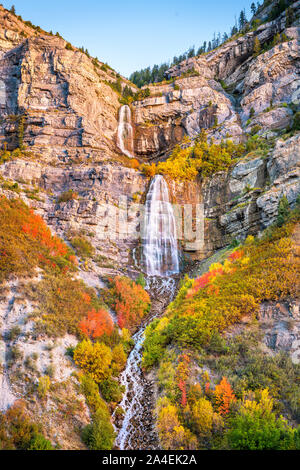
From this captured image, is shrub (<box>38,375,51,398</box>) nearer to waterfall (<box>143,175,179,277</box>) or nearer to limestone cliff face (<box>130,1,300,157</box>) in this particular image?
waterfall (<box>143,175,179,277</box>)

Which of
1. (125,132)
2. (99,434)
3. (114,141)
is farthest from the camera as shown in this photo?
(125,132)

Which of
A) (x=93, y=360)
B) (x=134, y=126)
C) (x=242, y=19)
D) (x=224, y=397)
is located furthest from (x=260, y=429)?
(x=242, y=19)

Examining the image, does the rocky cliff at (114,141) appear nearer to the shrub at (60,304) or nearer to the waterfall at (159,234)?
the shrub at (60,304)

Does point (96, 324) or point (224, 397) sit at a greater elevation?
point (96, 324)

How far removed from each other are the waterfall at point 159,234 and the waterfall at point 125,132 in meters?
17.2

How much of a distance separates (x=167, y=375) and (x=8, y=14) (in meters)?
78.2

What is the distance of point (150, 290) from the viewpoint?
94.7 ft

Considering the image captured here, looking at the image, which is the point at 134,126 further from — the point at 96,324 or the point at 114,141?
the point at 96,324

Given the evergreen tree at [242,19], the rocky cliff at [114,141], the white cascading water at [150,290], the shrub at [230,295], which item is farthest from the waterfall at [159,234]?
the evergreen tree at [242,19]

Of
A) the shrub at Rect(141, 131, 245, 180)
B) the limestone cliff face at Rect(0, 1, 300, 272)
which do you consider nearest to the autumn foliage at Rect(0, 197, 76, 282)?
the limestone cliff face at Rect(0, 1, 300, 272)

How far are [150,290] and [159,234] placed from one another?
31.1 feet

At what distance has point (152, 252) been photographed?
34.4m

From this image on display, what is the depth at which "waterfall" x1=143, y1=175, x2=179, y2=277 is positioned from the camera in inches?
1328
